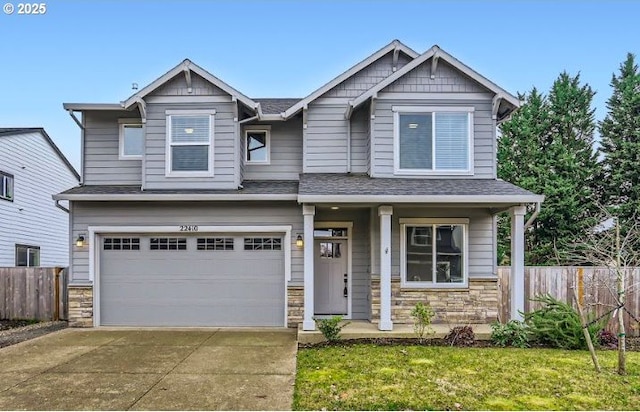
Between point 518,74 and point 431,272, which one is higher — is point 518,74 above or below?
above

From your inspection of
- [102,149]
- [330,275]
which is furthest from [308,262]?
[102,149]

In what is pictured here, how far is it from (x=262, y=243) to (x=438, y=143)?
459 centimetres

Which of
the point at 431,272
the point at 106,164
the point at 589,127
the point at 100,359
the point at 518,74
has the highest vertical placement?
the point at 518,74

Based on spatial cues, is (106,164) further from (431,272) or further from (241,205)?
(431,272)

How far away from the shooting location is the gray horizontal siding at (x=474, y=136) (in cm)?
1020

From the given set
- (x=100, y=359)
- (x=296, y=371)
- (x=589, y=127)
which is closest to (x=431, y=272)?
(x=296, y=371)

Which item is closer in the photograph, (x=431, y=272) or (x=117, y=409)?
(x=117, y=409)

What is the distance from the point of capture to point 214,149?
10.4 meters

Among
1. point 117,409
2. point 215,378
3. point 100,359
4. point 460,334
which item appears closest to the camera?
point 117,409

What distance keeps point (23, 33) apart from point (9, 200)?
19.4 ft

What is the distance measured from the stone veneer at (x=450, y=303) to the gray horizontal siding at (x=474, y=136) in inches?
99.5

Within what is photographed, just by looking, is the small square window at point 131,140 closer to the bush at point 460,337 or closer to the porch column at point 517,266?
the bush at point 460,337

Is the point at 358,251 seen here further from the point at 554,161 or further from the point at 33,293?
the point at 554,161

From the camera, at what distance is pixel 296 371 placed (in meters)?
6.60
